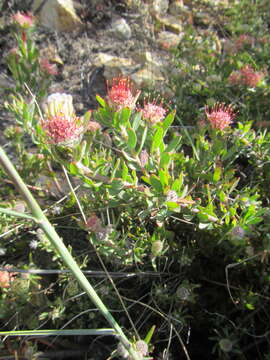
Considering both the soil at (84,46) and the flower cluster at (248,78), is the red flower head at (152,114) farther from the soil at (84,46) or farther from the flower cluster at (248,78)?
the soil at (84,46)

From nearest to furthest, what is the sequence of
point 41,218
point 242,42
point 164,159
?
point 41,218, point 164,159, point 242,42

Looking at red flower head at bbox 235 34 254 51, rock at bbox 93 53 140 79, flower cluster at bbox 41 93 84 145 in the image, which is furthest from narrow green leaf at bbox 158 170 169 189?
rock at bbox 93 53 140 79

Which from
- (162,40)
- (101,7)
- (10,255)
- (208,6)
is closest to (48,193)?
(10,255)

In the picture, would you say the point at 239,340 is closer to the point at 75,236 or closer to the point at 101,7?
the point at 75,236

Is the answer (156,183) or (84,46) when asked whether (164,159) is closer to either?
(156,183)

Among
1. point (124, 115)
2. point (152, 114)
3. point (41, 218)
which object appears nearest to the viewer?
point (41, 218)

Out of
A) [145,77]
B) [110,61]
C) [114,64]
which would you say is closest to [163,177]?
[145,77]

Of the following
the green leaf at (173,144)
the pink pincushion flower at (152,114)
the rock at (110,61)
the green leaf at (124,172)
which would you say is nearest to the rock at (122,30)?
the rock at (110,61)
